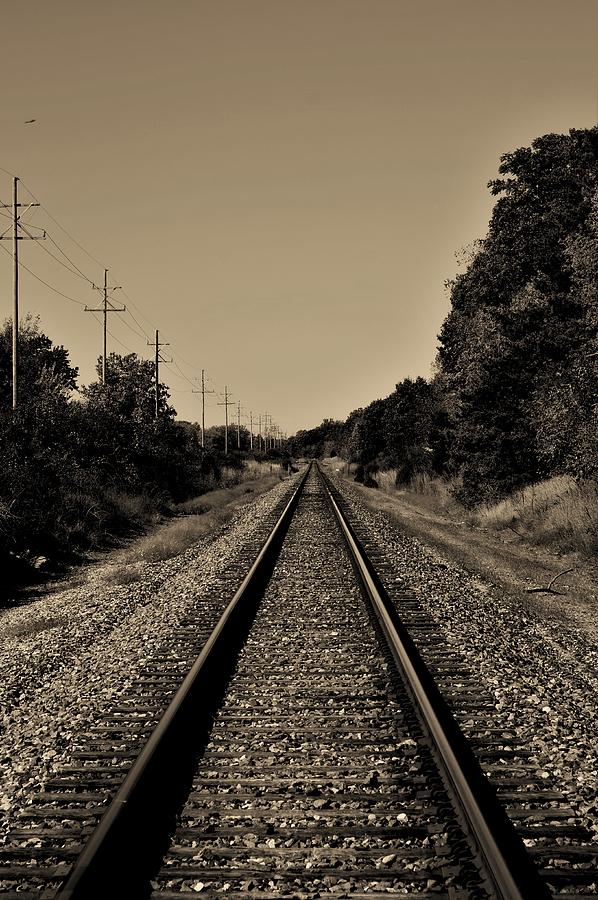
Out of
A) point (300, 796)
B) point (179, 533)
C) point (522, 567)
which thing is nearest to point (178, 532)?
point (179, 533)

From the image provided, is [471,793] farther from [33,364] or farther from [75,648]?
[33,364]

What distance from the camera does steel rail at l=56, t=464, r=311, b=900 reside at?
130 inches

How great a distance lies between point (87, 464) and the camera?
2548cm

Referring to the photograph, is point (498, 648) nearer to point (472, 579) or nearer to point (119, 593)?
point (472, 579)

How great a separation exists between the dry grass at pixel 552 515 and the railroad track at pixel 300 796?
31.7 feet

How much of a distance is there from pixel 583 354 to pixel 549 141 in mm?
8921

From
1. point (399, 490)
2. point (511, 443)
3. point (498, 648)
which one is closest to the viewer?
point (498, 648)

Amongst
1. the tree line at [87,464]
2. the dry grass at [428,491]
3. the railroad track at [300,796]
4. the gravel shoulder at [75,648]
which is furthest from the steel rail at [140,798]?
the dry grass at [428,491]

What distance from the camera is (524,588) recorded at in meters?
11.8

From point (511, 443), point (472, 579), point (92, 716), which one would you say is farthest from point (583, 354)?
point (92, 716)

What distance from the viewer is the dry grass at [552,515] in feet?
51.8

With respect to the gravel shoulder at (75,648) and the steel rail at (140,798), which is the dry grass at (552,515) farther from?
the steel rail at (140,798)

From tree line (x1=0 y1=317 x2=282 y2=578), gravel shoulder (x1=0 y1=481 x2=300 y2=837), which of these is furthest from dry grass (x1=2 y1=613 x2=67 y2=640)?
tree line (x1=0 y1=317 x2=282 y2=578)

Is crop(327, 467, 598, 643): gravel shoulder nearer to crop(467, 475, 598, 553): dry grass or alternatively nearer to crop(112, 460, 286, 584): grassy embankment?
crop(467, 475, 598, 553): dry grass
